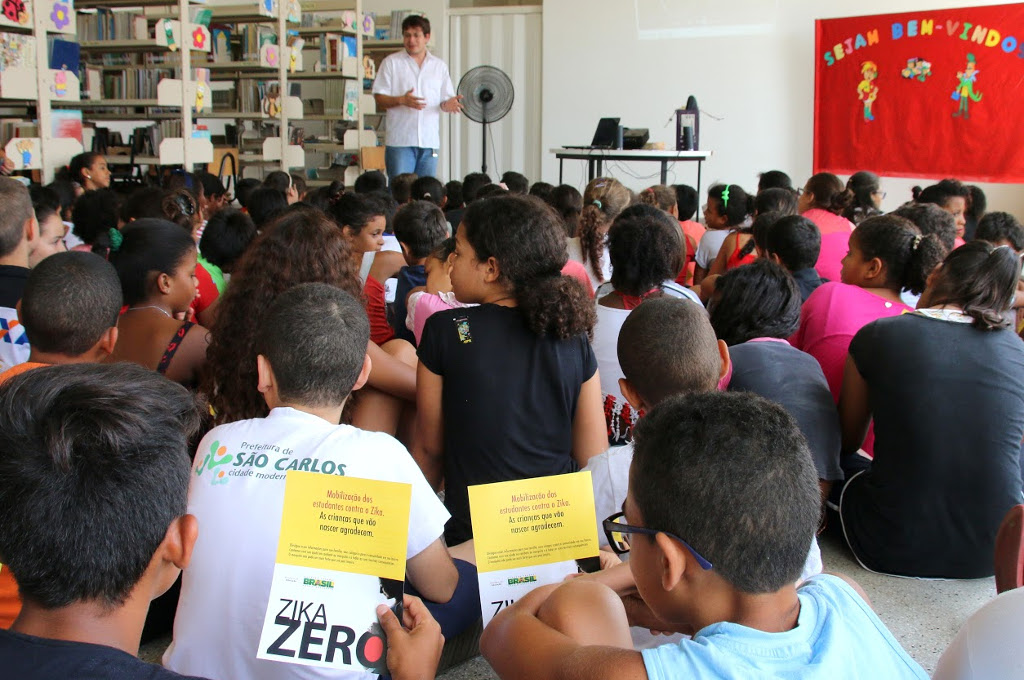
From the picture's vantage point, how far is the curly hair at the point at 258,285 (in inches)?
67.4

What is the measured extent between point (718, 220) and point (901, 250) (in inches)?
76.0

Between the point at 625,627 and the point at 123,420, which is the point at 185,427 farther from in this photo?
the point at 625,627

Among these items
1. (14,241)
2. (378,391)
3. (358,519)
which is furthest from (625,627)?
(14,241)

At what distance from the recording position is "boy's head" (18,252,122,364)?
5.59 ft

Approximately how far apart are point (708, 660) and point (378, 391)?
4.70 ft

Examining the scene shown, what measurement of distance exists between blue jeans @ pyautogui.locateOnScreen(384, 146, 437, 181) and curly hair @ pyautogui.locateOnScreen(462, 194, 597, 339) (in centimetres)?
498

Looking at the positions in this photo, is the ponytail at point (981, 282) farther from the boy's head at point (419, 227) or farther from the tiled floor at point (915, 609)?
the boy's head at point (419, 227)

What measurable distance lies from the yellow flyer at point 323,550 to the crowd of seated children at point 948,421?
4.81ft

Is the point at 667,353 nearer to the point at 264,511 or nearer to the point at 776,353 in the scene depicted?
the point at 776,353

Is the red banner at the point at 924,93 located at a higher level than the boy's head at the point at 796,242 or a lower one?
higher

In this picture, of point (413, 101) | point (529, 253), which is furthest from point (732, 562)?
point (413, 101)

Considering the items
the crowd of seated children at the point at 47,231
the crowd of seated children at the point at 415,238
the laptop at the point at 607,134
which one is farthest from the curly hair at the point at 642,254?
the laptop at the point at 607,134

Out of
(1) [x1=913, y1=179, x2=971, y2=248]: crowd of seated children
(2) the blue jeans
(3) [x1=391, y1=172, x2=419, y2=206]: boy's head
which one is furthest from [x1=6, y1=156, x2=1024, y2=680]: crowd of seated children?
(2) the blue jeans

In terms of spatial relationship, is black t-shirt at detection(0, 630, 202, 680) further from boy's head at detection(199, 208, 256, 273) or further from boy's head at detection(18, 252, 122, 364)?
boy's head at detection(199, 208, 256, 273)
